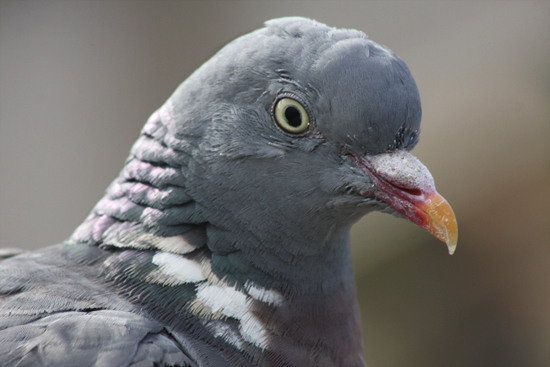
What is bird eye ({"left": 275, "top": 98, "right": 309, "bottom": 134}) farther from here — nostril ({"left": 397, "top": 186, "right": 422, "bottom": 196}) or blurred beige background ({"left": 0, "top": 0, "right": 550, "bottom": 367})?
blurred beige background ({"left": 0, "top": 0, "right": 550, "bottom": 367})

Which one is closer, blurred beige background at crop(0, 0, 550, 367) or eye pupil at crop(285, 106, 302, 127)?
eye pupil at crop(285, 106, 302, 127)

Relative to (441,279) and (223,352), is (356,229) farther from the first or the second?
(223,352)

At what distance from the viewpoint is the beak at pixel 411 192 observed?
2.42 meters

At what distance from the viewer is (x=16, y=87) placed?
29.6 ft

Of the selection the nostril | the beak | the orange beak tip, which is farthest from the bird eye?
the orange beak tip

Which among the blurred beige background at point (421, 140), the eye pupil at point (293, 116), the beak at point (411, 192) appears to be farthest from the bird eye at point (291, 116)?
the blurred beige background at point (421, 140)

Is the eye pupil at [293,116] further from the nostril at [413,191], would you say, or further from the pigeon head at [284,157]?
the nostril at [413,191]

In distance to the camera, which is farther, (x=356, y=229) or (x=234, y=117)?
(x=356, y=229)

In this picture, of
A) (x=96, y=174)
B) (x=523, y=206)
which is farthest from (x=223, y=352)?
(x=96, y=174)

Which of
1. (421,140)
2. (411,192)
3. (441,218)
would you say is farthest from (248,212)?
(421,140)

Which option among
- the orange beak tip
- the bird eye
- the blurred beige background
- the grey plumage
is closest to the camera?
the orange beak tip

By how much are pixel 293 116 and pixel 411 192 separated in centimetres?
67

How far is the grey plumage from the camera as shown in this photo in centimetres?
252

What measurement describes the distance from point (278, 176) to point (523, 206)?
4455 millimetres
